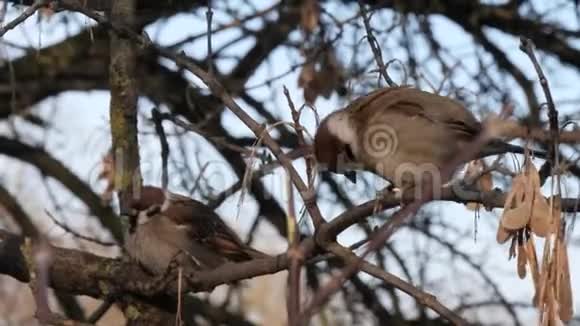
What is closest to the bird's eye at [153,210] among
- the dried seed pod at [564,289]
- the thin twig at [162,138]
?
the thin twig at [162,138]

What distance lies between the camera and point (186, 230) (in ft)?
12.7

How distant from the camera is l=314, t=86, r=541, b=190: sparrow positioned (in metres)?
3.15

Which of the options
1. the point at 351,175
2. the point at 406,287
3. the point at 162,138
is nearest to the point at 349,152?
the point at 351,175

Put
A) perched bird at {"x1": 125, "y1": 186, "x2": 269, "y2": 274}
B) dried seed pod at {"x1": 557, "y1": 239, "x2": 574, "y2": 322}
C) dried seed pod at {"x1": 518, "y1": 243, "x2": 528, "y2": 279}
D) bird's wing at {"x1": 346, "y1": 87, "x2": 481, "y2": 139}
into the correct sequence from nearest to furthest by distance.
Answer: dried seed pod at {"x1": 557, "y1": 239, "x2": 574, "y2": 322}
dried seed pod at {"x1": 518, "y1": 243, "x2": 528, "y2": 279}
bird's wing at {"x1": 346, "y1": 87, "x2": 481, "y2": 139}
perched bird at {"x1": 125, "y1": 186, "x2": 269, "y2": 274}

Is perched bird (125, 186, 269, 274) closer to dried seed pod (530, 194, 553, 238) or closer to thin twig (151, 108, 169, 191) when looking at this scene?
thin twig (151, 108, 169, 191)

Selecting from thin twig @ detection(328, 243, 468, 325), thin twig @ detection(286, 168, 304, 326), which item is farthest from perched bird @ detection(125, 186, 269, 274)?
thin twig @ detection(286, 168, 304, 326)

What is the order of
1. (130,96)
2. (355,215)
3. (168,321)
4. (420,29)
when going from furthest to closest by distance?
1. (420,29)
2. (130,96)
3. (168,321)
4. (355,215)

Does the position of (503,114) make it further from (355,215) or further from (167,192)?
(167,192)

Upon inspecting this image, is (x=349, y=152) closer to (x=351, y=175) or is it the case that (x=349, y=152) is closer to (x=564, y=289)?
(x=351, y=175)

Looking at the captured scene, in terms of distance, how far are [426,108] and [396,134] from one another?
0.40 feet

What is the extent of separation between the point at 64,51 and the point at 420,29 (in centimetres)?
161

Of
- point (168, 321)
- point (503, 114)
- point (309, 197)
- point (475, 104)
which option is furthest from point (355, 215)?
point (475, 104)

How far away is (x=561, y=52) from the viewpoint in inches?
207

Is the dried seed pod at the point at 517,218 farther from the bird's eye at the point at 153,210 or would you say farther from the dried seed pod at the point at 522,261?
the bird's eye at the point at 153,210
